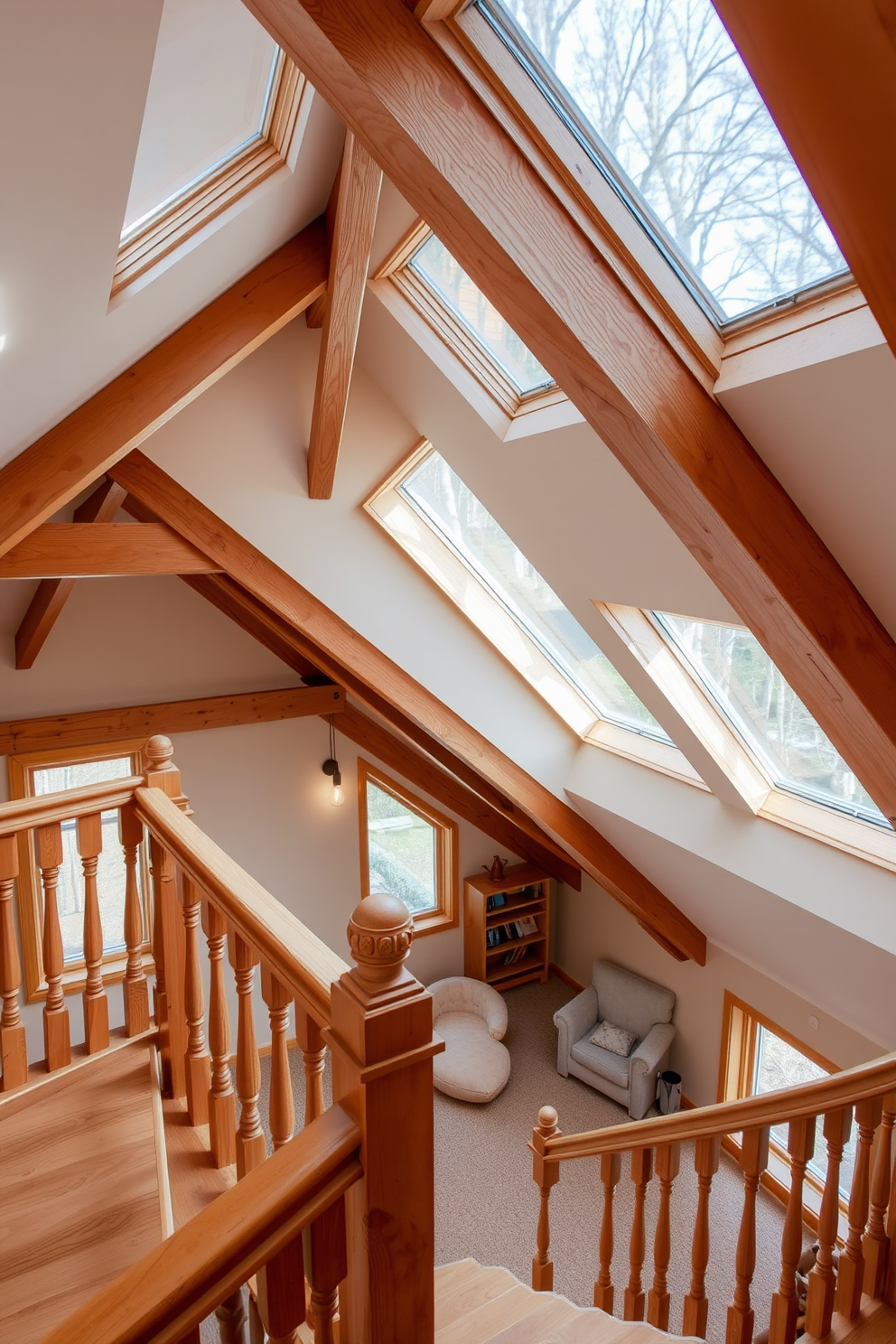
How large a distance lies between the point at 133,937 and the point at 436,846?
4.17 meters

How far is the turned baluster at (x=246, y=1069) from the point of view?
4.22 feet

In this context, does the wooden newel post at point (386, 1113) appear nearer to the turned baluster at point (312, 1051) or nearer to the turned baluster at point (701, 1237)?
the turned baluster at point (312, 1051)

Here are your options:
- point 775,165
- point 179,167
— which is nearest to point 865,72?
point 775,165

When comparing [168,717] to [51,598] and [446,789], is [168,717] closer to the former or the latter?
[51,598]

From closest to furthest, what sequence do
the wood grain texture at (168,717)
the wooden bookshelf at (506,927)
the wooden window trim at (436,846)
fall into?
the wood grain texture at (168,717), the wooden window trim at (436,846), the wooden bookshelf at (506,927)

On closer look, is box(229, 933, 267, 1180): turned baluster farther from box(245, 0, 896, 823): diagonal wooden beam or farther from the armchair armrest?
the armchair armrest

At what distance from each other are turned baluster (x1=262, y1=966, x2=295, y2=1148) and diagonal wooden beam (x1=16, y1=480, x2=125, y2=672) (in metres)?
2.61

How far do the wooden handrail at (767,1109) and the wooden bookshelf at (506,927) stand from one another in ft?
12.5

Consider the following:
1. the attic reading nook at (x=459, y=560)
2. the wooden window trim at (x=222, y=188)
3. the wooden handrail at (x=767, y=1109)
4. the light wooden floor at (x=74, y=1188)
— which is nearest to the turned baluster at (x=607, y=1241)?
the attic reading nook at (x=459, y=560)

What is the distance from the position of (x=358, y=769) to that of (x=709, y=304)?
4262 millimetres

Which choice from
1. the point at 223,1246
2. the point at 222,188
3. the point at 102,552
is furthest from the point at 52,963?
the point at 222,188

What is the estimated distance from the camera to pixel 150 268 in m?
1.76

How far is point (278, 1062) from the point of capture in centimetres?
123

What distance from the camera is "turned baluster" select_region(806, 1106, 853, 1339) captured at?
169 centimetres
